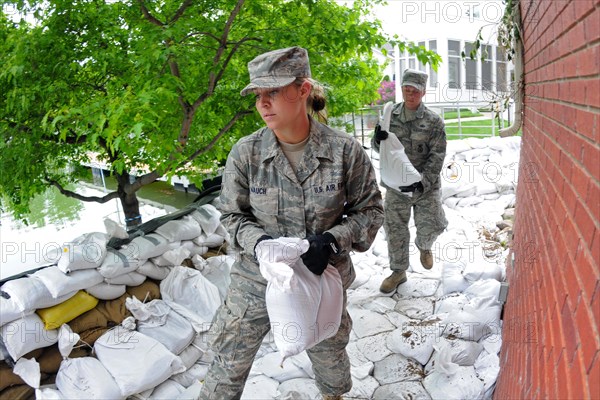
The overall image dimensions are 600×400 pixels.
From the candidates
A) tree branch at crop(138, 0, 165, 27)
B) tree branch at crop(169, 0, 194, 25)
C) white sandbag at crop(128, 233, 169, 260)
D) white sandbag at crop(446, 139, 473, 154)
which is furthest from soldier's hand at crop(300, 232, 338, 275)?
white sandbag at crop(446, 139, 473, 154)

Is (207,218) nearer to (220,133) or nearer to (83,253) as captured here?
(220,133)

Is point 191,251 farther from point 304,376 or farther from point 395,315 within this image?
point 395,315

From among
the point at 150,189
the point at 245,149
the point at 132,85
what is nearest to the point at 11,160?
the point at 132,85

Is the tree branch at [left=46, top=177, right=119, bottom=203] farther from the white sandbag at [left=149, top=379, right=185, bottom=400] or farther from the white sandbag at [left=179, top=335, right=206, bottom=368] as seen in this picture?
the white sandbag at [left=149, top=379, right=185, bottom=400]

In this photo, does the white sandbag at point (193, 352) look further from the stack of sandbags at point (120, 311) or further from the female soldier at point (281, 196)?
the female soldier at point (281, 196)

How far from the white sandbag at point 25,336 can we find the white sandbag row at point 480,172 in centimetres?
495

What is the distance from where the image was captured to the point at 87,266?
9.95 ft

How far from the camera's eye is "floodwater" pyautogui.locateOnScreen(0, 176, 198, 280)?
20.1 ft

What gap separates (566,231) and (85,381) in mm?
2620

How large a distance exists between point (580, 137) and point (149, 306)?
9.50 feet

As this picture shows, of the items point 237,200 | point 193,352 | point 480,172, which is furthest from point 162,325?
point 480,172

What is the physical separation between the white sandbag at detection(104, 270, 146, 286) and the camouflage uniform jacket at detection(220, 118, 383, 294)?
132 cm

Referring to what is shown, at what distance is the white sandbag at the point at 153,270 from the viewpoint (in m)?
3.42

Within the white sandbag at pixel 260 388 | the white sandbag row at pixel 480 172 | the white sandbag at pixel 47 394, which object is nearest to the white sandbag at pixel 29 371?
the white sandbag at pixel 47 394
